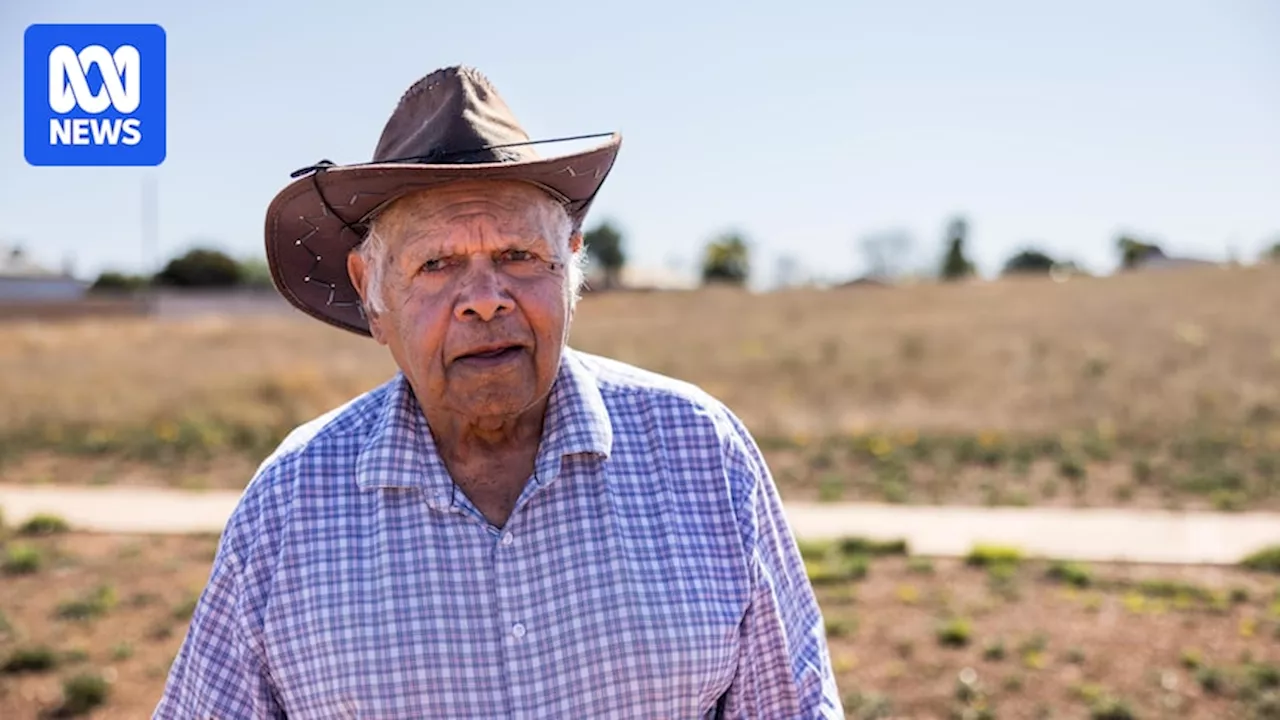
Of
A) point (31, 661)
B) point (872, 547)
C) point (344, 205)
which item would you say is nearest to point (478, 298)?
point (344, 205)

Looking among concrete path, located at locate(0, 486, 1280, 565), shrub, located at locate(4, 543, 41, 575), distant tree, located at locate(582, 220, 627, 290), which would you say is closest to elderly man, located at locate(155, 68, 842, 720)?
concrete path, located at locate(0, 486, 1280, 565)

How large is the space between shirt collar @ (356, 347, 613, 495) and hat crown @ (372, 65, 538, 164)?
1.41ft

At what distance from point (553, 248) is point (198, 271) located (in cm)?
6018

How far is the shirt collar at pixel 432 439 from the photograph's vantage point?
192cm

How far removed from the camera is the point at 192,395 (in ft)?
42.3

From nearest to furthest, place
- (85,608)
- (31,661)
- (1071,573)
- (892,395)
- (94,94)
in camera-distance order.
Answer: (94,94) < (31,661) < (85,608) < (1071,573) < (892,395)

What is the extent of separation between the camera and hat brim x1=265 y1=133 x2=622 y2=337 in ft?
6.12

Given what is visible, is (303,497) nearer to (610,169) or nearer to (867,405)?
(610,169)

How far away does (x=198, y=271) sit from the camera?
57.2 meters

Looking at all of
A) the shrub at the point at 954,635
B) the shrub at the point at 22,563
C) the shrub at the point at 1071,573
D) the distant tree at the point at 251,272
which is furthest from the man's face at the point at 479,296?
the distant tree at the point at 251,272

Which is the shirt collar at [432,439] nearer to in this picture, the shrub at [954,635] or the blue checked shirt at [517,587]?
the blue checked shirt at [517,587]

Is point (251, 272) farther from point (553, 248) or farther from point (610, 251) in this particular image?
point (553, 248)

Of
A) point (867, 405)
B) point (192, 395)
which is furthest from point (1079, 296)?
point (192, 395)

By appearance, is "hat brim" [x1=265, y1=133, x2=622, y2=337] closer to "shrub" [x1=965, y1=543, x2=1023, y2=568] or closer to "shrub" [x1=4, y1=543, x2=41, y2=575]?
"shrub" [x1=965, y1=543, x2=1023, y2=568]
